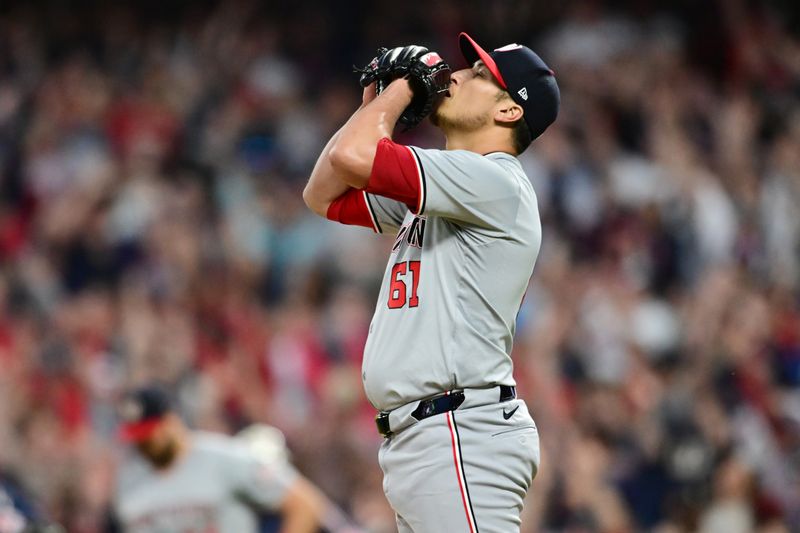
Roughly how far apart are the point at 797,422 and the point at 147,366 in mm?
4305

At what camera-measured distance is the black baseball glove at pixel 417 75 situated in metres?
3.68

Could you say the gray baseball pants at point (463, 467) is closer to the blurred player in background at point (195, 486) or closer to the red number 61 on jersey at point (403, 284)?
the red number 61 on jersey at point (403, 284)

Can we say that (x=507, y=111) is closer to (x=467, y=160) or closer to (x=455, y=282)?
(x=467, y=160)

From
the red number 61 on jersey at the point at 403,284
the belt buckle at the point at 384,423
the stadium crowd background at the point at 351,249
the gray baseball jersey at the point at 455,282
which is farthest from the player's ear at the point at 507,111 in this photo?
the stadium crowd background at the point at 351,249

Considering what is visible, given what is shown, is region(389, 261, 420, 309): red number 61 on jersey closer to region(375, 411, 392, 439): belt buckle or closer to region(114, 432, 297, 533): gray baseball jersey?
region(375, 411, 392, 439): belt buckle

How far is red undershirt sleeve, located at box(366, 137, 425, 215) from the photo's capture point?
3543mm

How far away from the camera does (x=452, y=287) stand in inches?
143

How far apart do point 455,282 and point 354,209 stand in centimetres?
53

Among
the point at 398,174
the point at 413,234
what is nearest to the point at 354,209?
the point at 413,234

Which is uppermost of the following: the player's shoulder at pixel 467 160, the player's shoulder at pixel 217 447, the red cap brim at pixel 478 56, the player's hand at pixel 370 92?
the red cap brim at pixel 478 56

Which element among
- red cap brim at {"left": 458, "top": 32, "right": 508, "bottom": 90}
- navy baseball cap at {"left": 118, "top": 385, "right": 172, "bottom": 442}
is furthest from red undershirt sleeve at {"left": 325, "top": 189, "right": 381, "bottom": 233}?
navy baseball cap at {"left": 118, "top": 385, "right": 172, "bottom": 442}

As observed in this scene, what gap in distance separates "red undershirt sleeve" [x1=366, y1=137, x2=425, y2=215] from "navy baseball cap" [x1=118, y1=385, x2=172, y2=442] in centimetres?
275

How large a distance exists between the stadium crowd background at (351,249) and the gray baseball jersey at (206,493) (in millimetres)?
1886

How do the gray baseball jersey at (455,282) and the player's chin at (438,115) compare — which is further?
the player's chin at (438,115)
